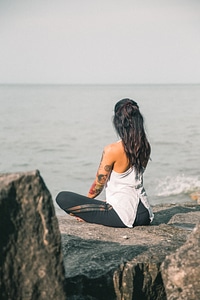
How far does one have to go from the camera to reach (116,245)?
5.12 meters

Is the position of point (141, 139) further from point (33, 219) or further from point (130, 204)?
point (33, 219)

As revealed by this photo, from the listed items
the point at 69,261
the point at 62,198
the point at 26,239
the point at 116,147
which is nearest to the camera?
the point at 26,239

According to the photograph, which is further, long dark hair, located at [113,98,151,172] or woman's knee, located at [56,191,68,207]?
woman's knee, located at [56,191,68,207]

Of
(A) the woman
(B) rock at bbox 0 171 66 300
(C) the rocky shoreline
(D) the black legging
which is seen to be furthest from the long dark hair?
(B) rock at bbox 0 171 66 300

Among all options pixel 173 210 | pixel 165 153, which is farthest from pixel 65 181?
Result: pixel 173 210

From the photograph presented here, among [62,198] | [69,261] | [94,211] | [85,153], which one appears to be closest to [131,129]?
[94,211]

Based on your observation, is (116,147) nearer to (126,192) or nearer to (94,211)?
(126,192)

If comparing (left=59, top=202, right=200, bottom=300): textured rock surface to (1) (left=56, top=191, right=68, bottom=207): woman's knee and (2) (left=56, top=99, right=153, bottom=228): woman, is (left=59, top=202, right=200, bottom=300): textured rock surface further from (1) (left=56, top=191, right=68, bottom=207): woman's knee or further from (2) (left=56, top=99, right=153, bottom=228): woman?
(1) (left=56, top=191, right=68, bottom=207): woman's knee

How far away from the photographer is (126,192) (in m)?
6.23

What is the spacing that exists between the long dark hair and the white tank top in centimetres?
21

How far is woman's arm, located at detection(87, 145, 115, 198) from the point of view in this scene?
6.21m

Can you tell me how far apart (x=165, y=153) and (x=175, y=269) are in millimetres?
27515

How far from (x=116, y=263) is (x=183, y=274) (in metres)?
0.85

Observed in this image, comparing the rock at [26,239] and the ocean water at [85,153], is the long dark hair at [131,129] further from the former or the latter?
the ocean water at [85,153]
